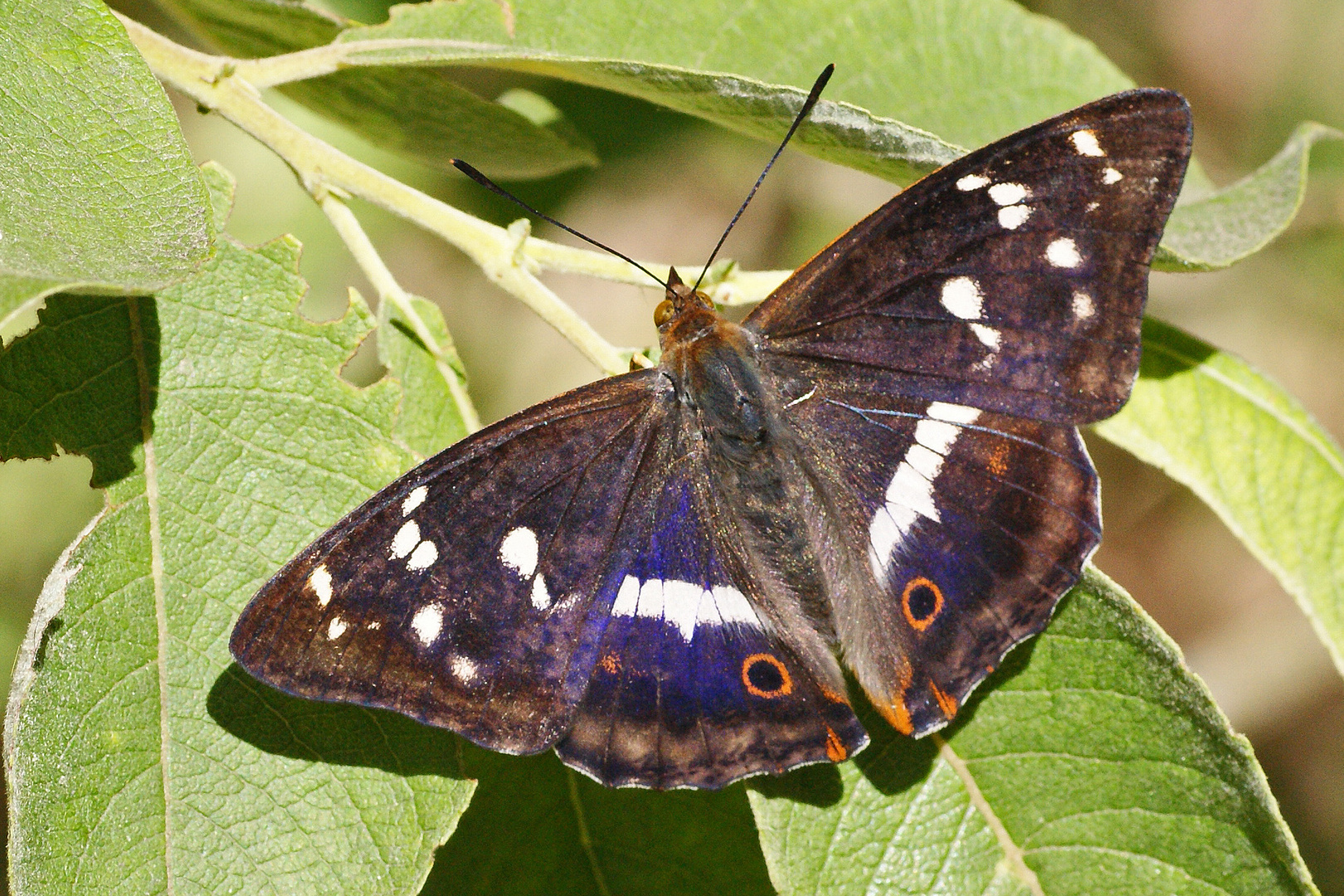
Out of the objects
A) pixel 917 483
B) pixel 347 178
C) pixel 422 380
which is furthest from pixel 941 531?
pixel 347 178

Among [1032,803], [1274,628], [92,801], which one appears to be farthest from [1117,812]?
Answer: [1274,628]

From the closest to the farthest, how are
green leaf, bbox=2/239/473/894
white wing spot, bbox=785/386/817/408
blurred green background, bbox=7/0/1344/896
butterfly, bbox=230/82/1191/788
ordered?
green leaf, bbox=2/239/473/894, butterfly, bbox=230/82/1191/788, white wing spot, bbox=785/386/817/408, blurred green background, bbox=7/0/1344/896

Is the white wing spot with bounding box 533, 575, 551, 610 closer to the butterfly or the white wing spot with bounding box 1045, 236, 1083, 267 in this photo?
the butterfly

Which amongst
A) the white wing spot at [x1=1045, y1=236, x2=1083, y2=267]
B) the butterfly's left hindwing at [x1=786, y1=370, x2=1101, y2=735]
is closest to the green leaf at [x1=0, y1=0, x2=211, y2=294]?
the butterfly's left hindwing at [x1=786, y1=370, x2=1101, y2=735]

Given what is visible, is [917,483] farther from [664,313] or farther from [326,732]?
[326,732]

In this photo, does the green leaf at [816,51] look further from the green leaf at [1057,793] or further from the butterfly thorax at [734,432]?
the green leaf at [1057,793]

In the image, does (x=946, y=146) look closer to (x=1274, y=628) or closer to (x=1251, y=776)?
(x=1251, y=776)

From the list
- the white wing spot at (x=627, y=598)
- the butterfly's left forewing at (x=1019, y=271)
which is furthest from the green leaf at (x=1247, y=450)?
the white wing spot at (x=627, y=598)

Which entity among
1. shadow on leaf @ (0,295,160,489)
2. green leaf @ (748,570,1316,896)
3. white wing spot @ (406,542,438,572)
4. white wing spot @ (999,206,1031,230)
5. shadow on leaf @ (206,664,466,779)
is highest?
white wing spot @ (999,206,1031,230)
